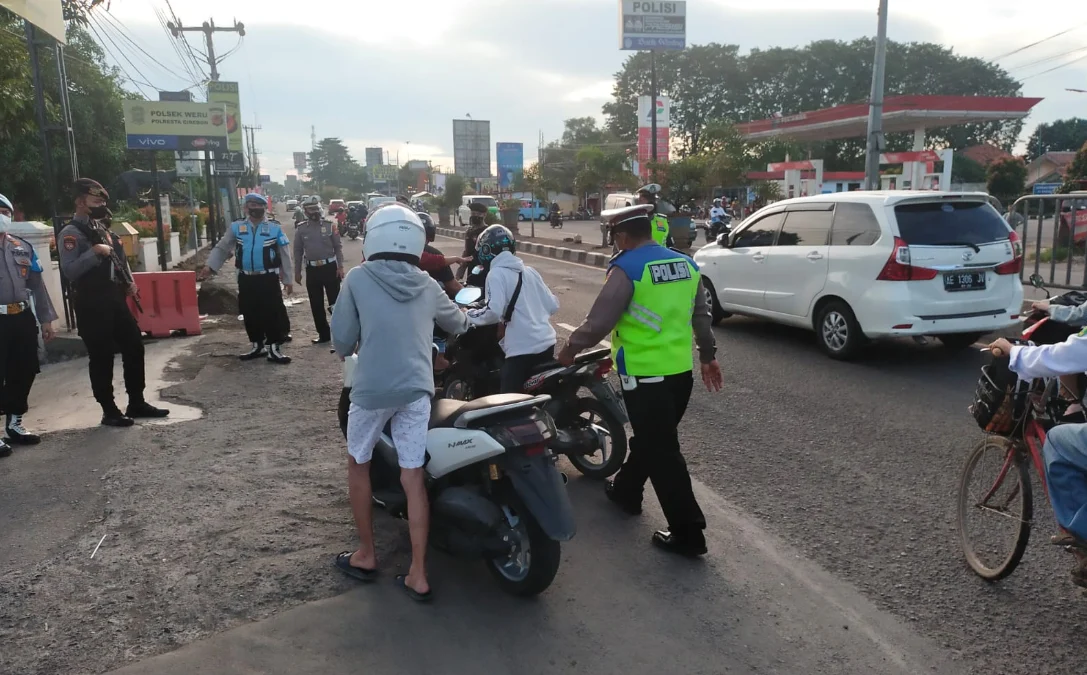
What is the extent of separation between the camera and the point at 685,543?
3912mm

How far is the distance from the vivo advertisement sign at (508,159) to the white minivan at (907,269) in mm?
54108

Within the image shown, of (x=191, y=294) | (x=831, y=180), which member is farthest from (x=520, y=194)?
(x=191, y=294)

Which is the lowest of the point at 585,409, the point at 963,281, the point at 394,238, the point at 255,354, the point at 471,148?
the point at 255,354

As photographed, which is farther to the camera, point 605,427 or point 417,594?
point 605,427

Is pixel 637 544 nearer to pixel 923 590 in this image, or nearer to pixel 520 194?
pixel 923 590

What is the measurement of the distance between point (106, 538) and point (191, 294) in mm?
6737

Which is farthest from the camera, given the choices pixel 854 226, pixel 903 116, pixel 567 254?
pixel 903 116

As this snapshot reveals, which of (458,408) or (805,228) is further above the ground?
(805,228)

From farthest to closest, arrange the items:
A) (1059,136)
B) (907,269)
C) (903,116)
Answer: (1059,136)
(903,116)
(907,269)

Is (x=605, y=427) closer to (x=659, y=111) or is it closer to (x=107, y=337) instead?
(x=107, y=337)

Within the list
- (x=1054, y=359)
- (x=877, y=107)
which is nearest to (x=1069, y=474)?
(x=1054, y=359)

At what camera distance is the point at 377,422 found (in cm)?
351

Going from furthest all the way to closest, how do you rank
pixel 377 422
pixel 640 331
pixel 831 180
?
pixel 831 180
pixel 640 331
pixel 377 422

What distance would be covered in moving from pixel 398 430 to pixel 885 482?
9.99 ft
